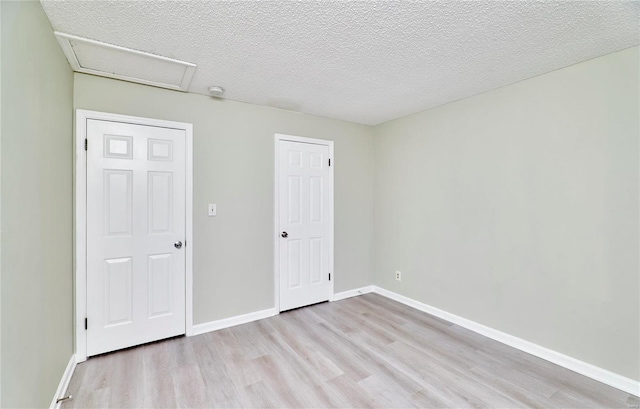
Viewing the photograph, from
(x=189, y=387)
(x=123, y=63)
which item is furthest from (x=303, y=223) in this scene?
(x=123, y=63)

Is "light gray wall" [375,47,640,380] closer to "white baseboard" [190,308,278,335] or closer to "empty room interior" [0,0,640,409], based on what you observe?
"empty room interior" [0,0,640,409]

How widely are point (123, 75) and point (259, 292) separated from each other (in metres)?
2.41

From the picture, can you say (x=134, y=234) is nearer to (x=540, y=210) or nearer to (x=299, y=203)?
(x=299, y=203)

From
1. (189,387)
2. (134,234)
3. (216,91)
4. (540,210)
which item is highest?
(216,91)

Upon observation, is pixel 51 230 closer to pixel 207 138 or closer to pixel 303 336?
pixel 207 138

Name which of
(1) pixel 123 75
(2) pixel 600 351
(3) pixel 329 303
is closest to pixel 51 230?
(1) pixel 123 75

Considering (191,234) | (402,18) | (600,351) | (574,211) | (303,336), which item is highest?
(402,18)

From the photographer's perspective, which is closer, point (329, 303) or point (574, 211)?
point (574, 211)

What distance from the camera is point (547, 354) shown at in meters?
2.30

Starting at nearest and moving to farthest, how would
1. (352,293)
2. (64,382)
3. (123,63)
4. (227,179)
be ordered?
(64,382), (123,63), (227,179), (352,293)

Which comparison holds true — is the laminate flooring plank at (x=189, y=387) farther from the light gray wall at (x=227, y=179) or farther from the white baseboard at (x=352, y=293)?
the white baseboard at (x=352, y=293)

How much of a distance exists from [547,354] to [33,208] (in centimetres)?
368

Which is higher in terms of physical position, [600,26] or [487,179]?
[600,26]

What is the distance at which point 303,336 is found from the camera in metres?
2.72
